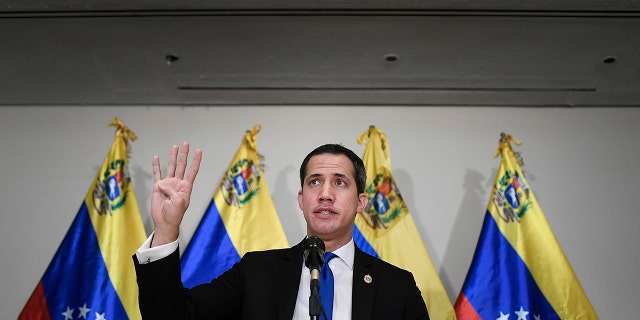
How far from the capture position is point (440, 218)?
162 inches

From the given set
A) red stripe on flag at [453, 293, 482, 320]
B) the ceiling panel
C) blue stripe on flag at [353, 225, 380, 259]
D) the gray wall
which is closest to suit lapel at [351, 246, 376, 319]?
blue stripe on flag at [353, 225, 380, 259]

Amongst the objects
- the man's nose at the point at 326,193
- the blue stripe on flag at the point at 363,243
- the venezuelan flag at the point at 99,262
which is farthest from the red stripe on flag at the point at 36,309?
the man's nose at the point at 326,193

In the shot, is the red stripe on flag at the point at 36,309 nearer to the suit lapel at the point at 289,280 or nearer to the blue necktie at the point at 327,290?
the suit lapel at the point at 289,280

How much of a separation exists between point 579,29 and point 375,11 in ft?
3.86

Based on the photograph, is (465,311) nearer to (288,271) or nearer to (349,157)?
(349,157)

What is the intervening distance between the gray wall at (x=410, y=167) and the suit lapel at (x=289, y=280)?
6.52ft

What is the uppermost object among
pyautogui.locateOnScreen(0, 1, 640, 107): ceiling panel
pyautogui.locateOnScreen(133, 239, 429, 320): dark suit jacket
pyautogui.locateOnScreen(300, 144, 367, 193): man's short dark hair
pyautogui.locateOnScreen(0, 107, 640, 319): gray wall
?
pyautogui.locateOnScreen(0, 1, 640, 107): ceiling panel

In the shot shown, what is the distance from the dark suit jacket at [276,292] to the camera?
1807 mm

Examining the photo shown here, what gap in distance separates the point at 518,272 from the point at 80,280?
2.43m

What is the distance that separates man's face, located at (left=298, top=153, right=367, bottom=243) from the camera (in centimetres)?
204

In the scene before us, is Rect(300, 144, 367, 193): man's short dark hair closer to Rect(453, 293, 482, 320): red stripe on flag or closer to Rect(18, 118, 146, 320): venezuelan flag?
Rect(453, 293, 482, 320): red stripe on flag

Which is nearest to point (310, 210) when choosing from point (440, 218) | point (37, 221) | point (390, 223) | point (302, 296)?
point (302, 296)

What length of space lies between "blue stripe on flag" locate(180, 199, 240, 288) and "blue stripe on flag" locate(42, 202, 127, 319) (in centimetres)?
42

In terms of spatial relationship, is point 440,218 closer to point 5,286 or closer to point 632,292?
point 632,292
